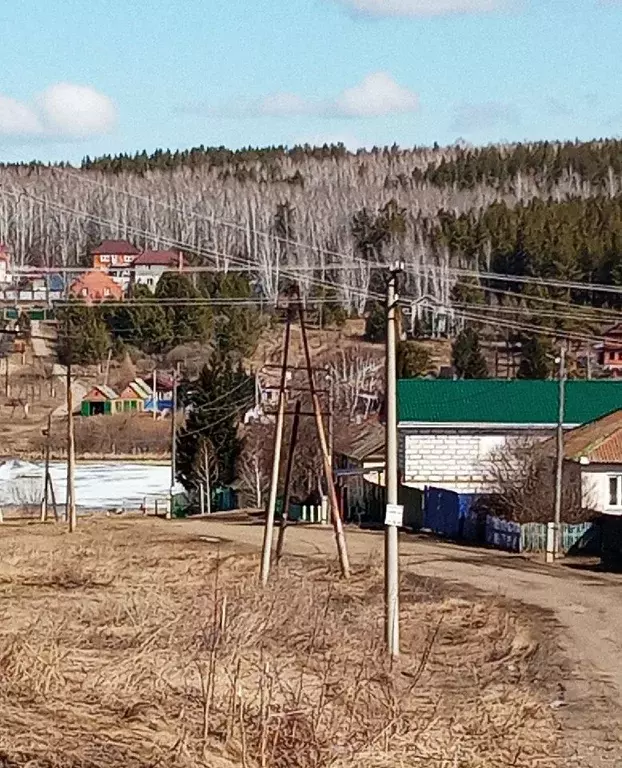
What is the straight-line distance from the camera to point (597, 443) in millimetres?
37500

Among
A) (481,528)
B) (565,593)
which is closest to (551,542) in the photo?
(481,528)

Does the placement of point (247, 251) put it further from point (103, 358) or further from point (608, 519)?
point (608, 519)

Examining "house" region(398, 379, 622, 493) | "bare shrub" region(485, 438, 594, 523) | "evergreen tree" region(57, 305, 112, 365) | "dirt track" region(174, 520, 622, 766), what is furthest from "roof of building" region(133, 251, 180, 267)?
"bare shrub" region(485, 438, 594, 523)

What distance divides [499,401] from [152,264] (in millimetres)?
78112

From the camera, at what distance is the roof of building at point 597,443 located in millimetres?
37094

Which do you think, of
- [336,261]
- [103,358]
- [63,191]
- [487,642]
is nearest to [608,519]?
[487,642]

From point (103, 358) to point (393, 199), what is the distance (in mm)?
66204

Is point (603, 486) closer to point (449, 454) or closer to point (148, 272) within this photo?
point (449, 454)

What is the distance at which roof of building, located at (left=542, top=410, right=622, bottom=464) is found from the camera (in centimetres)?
3709

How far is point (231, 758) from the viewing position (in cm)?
824

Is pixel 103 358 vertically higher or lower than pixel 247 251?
lower

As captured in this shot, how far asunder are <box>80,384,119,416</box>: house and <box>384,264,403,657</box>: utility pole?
58962 millimetres

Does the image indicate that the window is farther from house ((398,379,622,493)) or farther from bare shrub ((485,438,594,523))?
house ((398,379,622,493))

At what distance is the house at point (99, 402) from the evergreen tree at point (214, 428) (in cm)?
1777
